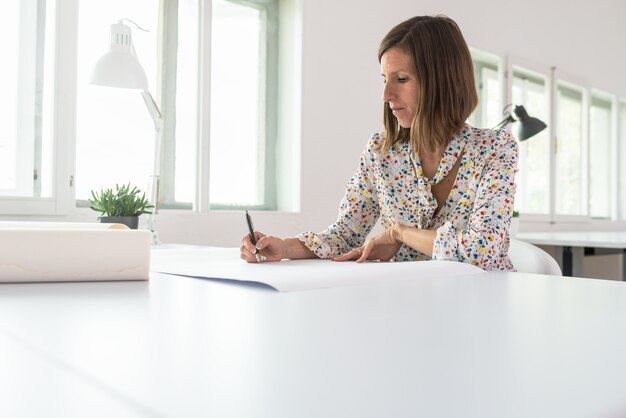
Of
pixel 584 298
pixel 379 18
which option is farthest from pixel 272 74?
pixel 584 298

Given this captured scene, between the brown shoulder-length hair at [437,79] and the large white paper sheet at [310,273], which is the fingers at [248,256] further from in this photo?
the brown shoulder-length hair at [437,79]

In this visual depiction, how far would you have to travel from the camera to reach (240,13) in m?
2.62

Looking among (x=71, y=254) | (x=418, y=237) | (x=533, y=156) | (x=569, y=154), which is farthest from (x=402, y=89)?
(x=569, y=154)

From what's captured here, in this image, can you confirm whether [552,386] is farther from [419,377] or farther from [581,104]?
[581,104]

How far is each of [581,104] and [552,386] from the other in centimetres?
522

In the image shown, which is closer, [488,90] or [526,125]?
[526,125]

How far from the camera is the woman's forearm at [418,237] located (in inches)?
48.1

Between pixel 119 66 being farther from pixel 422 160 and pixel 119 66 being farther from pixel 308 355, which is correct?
pixel 308 355

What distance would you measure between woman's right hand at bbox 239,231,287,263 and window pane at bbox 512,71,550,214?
3409 millimetres

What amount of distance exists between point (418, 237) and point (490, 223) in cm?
14

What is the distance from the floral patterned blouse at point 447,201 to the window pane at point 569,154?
357 cm

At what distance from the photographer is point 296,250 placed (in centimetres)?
126

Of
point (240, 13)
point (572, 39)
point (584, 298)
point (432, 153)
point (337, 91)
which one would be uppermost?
point (572, 39)

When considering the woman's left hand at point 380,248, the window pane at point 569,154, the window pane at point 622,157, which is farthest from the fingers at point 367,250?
the window pane at point 622,157
